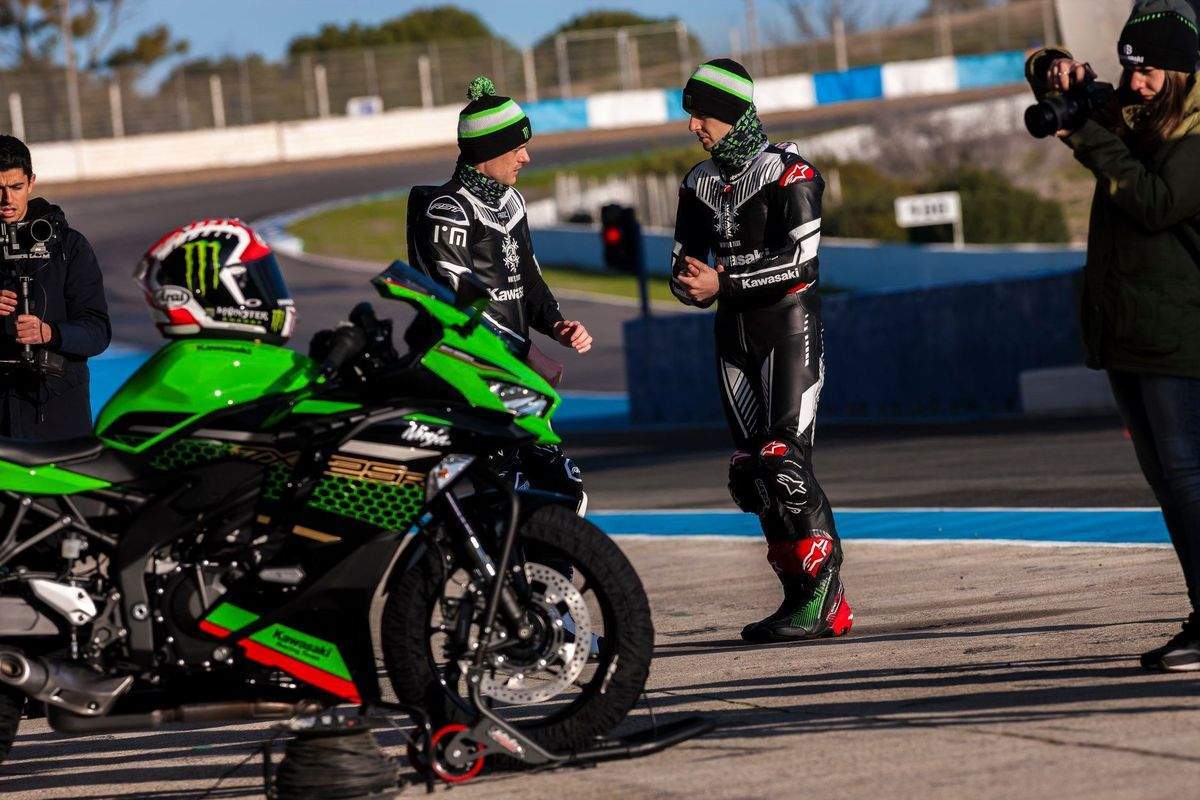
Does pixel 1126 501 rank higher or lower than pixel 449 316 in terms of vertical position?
lower

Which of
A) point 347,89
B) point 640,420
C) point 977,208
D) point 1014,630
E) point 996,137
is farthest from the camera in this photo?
point 347,89

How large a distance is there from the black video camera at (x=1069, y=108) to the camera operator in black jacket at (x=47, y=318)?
342 cm

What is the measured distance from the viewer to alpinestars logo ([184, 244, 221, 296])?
5.07 meters

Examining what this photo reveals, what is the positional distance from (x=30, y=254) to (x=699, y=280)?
2.44 m

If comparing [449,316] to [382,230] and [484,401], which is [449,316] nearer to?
[484,401]

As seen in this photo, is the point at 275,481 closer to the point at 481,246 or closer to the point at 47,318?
the point at 481,246

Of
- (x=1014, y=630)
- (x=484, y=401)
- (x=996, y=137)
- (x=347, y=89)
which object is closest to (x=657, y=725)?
(x=484, y=401)

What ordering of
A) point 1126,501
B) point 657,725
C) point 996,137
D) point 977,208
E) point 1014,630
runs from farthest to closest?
point 996,137
point 977,208
point 1126,501
point 1014,630
point 657,725

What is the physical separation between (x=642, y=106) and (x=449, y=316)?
63389 millimetres

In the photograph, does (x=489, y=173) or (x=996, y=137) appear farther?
(x=996, y=137)

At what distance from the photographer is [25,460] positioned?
4.98m

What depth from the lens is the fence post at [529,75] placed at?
67.4m

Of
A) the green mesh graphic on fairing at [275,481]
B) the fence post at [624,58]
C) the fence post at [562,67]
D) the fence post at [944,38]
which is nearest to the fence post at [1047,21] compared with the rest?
the fence post at [944,38]

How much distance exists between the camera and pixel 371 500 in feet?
16.2
